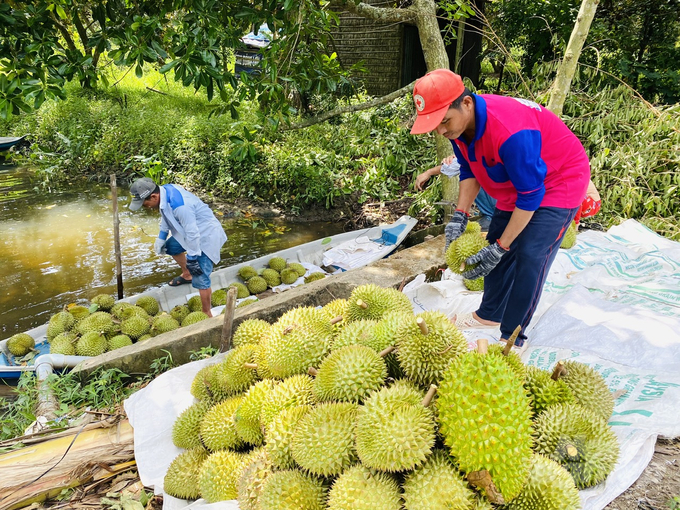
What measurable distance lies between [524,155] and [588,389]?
1.10m

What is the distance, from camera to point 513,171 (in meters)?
2.21

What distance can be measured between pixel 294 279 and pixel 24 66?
3153 mm

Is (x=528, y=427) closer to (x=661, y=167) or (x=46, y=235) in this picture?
(x=661, y=167)

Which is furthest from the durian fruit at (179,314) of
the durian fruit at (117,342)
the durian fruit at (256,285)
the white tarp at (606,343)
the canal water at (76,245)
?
the white tarp at (606,343)

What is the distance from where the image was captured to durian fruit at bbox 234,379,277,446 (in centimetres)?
164

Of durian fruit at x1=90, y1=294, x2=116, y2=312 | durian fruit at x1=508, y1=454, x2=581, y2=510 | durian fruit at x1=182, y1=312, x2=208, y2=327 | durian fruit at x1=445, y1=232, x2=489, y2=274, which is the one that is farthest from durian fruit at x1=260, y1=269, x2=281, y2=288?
durian fruit at x1=508, y1=454, x2=581, y2=510

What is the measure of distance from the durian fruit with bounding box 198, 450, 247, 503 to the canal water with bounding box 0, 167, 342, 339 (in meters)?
4.37

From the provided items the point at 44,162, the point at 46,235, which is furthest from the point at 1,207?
the point at 46,235

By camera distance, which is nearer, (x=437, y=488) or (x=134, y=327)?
(x=437, y=488)

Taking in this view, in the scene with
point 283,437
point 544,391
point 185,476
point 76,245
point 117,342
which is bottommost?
point 76,245

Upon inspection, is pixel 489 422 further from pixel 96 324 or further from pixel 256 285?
pixel 256 285

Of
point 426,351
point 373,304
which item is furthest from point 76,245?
point 426,351

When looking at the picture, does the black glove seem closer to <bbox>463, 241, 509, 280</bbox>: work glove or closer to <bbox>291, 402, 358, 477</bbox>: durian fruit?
<bbox>463, 241, 509, 280</bbox>: work glove

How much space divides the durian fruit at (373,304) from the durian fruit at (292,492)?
72cm
